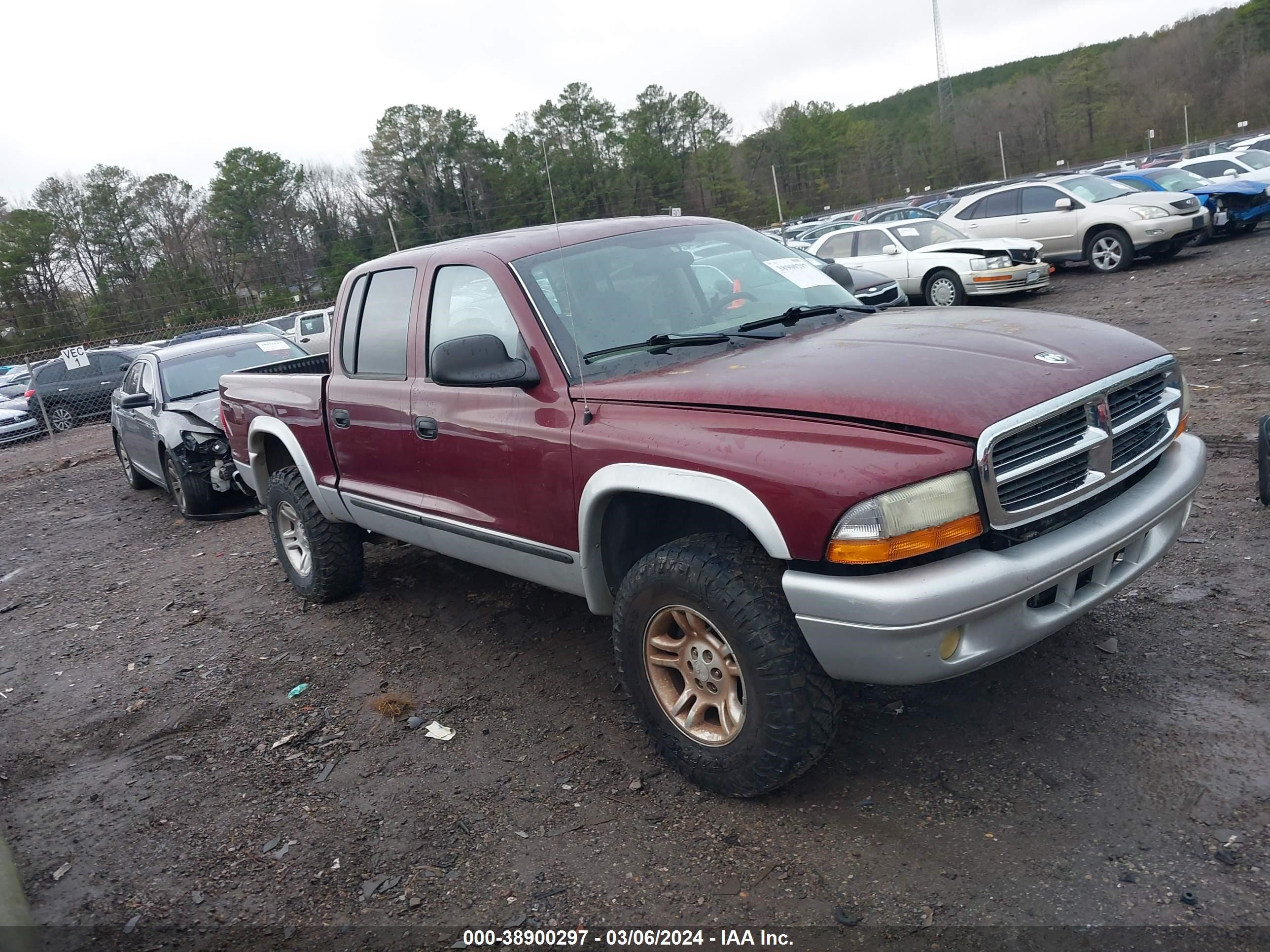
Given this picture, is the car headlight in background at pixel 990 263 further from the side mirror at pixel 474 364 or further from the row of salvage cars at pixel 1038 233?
the side mirror at pixel 474 364

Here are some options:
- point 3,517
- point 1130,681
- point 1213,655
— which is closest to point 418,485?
point 1130,681

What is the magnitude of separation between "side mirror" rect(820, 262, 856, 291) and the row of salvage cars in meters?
8.50

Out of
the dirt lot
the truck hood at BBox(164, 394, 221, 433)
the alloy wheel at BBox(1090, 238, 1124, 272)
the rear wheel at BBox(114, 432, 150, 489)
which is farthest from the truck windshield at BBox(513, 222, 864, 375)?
the alloy wheel at BBox(1090, 238, 1124, 272)

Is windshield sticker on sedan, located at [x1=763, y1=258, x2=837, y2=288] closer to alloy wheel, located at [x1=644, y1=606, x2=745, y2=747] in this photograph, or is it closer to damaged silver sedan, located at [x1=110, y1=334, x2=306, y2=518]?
alloy wheel, located at [x1=644, y1=606, x2=745, y2=747]

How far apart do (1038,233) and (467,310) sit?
14.8 m

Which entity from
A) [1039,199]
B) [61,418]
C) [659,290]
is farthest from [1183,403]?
[61,418]

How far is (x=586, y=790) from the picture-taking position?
3355 mm

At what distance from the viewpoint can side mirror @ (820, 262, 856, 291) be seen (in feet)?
15.1

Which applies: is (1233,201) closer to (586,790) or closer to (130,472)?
(130,472)

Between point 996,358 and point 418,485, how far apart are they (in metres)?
2.57

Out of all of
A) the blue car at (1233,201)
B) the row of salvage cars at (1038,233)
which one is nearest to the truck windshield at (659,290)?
the row of salvage cars at (1038,233)

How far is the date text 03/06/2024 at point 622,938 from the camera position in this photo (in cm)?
253

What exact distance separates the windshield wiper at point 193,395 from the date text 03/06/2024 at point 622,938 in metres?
7.49

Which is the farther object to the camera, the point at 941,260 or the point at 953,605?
the point at 941,260
